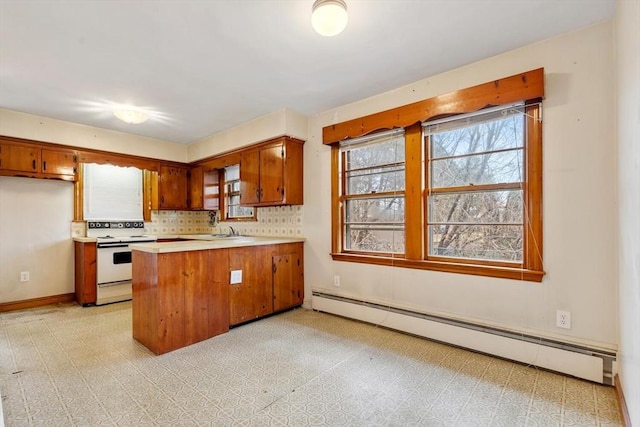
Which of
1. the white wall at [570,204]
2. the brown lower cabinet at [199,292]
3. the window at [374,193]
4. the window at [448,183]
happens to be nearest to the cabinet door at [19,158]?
the brown lower cabinet at [199,292]

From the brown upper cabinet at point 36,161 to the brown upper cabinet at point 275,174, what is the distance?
92.0 inches

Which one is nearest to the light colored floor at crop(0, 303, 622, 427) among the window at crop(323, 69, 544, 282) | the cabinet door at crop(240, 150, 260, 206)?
the window at crop(323, 69, 544, 282)

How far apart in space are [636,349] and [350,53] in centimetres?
248

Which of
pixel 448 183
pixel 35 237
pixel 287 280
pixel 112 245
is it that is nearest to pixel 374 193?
pixel 448 183

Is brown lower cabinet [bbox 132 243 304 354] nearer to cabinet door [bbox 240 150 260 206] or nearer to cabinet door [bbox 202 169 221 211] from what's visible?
cabinet door [bbox 240 150 260 206]

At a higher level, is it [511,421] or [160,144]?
[160,144]

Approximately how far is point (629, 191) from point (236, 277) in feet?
9.89

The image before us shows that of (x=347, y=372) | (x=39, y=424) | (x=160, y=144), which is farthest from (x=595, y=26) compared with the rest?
(x=160, y=144)

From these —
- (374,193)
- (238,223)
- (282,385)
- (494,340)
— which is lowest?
(282,385)

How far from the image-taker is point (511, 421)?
1666 millimetres

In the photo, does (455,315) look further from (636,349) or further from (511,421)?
(636,349)

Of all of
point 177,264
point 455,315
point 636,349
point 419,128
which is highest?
point 419,128

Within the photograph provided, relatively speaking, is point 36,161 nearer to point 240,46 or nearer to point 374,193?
point 240,46

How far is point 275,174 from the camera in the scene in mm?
3809
